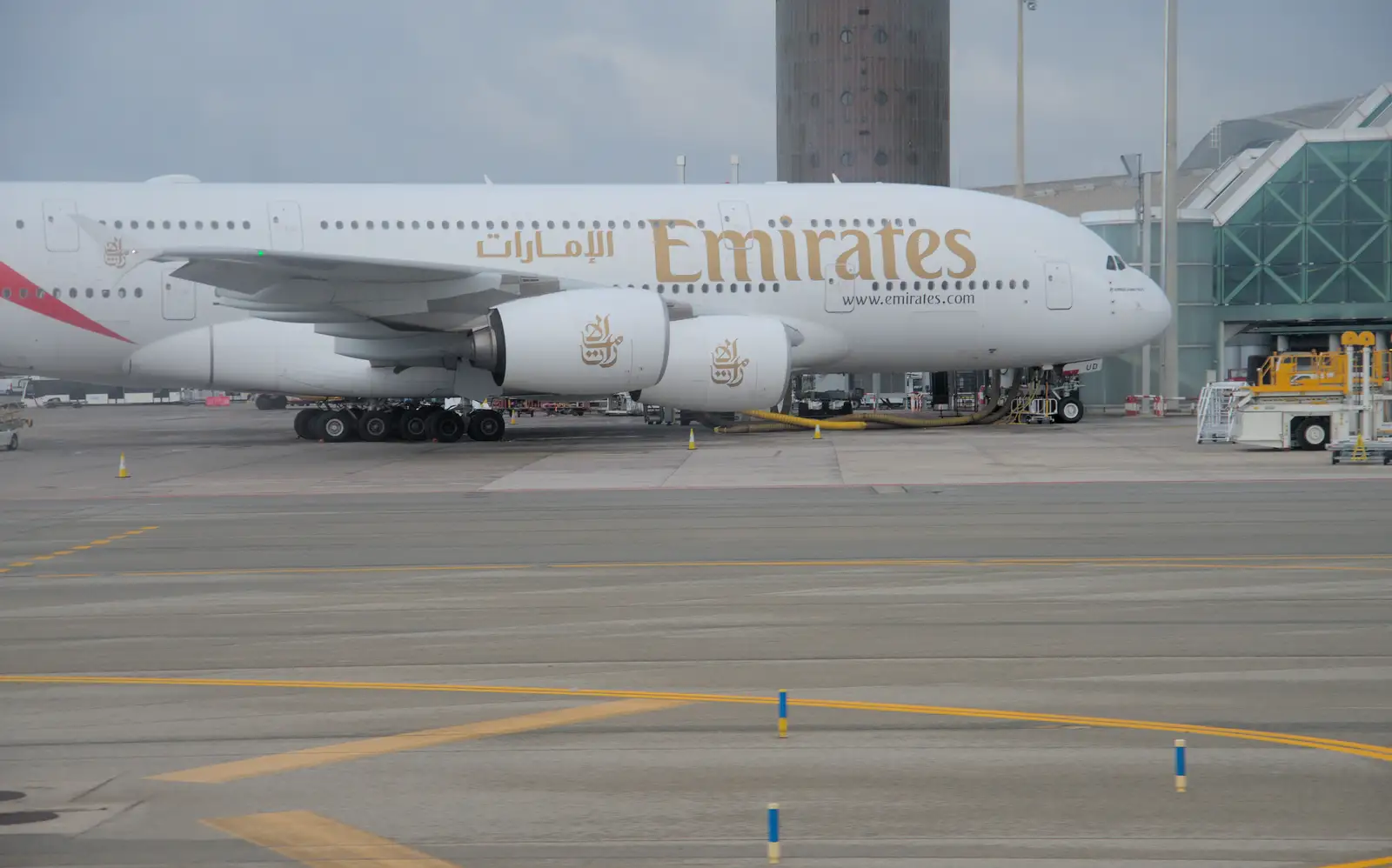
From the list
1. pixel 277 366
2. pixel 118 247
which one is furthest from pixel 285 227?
pixel 118 247

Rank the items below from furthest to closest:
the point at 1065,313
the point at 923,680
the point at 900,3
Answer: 1. the point at 900,3
2. the point at 1065,313
3. the point at 923,680

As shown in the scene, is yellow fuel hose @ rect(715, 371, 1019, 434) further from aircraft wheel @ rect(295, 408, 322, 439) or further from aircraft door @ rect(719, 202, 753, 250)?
aircraft wheel @ rect(295, 408, 322, 439)

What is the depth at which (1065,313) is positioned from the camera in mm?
26828

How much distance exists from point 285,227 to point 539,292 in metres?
A: 4.78

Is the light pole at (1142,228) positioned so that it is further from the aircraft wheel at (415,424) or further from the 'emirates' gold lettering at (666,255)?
the aircraft wheel at (415,424)

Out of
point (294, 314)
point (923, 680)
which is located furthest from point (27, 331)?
point (923, 680)

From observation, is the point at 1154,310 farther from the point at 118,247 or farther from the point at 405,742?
the point at 405,742

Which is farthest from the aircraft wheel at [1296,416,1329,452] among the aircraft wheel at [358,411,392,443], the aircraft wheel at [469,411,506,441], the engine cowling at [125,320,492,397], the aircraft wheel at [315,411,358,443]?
the aircraft wheel at [315,411,358,443]

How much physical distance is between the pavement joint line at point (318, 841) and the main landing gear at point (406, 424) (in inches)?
862

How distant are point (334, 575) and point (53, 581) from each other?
220cm

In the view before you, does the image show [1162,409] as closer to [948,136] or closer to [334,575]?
[334,575]

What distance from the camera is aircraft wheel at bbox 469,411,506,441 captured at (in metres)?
26.8

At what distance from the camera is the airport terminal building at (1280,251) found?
39156mm

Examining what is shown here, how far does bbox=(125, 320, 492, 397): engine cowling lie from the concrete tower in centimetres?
5896
